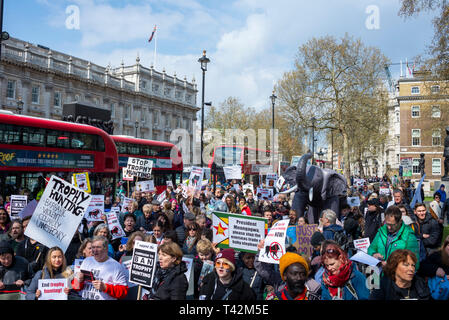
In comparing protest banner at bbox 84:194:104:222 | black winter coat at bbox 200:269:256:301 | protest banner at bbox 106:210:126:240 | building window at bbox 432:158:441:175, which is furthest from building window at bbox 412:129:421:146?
black winter coat at bbox 200:269:256:301

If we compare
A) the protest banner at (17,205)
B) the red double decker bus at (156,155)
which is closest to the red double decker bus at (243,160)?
the red double decker bus at (156,155)

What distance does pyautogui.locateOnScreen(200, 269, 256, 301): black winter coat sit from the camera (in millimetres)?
3527

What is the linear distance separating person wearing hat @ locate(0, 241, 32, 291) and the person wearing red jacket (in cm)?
96

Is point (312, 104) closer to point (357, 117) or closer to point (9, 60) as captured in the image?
point (357, 117)

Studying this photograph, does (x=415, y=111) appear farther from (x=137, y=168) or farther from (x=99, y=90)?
(x=137, y=168)

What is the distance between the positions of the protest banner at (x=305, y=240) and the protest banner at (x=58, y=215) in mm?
2880

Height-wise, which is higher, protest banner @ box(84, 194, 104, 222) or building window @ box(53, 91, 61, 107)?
building window @ box(53, 91, 61, 107)

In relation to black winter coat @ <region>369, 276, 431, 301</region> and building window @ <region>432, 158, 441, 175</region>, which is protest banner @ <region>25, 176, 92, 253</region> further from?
building window @ <region>432, 158, 441, 175</region>

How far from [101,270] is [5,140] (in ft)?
40.4

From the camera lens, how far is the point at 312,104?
35.9 metres

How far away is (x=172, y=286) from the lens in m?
3.65

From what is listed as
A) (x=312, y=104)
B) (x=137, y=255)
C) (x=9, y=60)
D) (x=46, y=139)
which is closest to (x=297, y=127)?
(x=312, y=104)

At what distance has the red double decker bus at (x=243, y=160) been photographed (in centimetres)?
2956

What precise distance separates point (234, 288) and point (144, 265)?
0.95 metres
